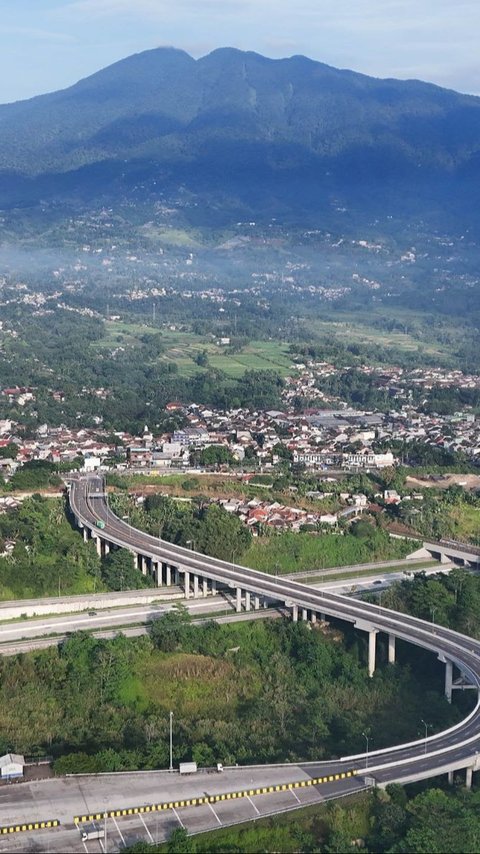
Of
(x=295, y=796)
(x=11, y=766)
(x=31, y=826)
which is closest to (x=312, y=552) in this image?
(x=295, y=796)

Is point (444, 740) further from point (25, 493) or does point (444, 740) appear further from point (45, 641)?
point (25, 493)

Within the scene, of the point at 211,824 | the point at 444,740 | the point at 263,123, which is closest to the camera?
the point at 211,824

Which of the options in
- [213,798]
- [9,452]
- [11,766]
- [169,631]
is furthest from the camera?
[9,452]

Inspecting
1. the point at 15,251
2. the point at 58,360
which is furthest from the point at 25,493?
the point at 15,251

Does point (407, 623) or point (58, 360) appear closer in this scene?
point (407, 623)

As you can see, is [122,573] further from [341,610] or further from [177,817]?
[177,817]

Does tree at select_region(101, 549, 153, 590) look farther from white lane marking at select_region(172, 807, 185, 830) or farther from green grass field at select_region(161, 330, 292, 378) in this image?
green grass field at select_region(161, 330, 292, 378)

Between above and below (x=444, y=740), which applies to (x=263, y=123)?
above
